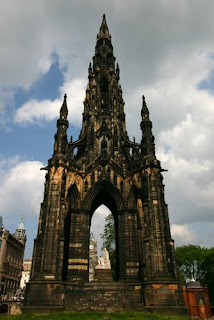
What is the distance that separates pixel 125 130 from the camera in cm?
2744

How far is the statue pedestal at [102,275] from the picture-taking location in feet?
65.2

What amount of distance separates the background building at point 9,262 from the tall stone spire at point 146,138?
2899cm

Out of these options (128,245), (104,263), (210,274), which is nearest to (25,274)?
(210,274)

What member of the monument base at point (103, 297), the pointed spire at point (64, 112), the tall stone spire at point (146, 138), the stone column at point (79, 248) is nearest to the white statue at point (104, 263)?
the stone column at point (79, 248)

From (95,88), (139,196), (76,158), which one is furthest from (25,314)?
(95,88)

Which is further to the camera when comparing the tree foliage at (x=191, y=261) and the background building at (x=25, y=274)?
the background building at (x=25, y=274)

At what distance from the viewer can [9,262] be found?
Answer: 46000 mm

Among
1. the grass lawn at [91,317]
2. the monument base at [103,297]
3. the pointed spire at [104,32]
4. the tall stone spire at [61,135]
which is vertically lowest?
the grass lawn at [91,317]

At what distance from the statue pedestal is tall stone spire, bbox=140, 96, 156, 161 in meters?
9.17

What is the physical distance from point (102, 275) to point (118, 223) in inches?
158

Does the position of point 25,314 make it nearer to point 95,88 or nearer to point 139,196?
point 139,196

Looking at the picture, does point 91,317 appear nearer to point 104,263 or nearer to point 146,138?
point 104,263

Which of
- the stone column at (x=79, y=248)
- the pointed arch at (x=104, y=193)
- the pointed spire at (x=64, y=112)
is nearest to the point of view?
the stone column at (x=79, y=248)

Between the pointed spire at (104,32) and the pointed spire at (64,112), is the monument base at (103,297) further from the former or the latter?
the pointed spire at (104,32)
